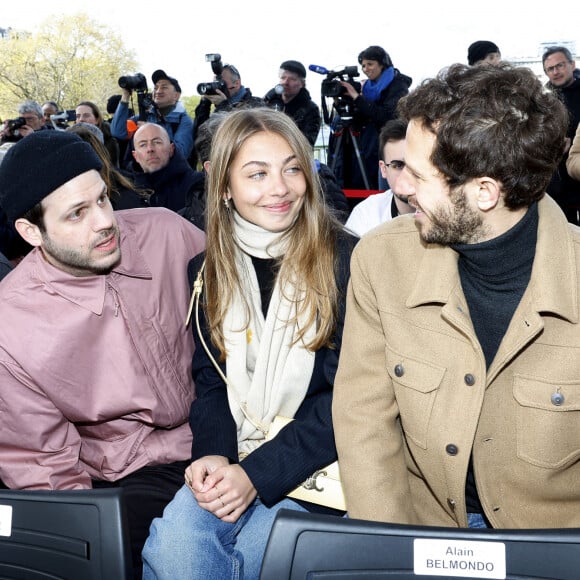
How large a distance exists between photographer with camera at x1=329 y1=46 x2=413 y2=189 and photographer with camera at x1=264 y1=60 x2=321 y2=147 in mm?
265

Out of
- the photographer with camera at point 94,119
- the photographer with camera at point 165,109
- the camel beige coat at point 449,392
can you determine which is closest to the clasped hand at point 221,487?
the camel beige coat at point 449,392

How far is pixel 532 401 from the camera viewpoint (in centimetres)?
146

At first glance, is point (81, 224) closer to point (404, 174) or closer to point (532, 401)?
point (404, 174)

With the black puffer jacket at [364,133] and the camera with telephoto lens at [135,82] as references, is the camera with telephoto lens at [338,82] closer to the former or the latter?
the black puffer jacket at [364,133]

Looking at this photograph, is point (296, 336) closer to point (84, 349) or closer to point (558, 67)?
point (84, 349)

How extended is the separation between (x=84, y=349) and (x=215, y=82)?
4.91 metres

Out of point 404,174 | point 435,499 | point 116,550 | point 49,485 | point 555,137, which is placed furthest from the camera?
point 49,485

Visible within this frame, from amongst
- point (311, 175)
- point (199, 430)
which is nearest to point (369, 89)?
point (311, 175)

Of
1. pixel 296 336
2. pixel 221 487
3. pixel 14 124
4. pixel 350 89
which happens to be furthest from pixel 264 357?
pixel 14 124

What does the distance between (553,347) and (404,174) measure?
0.49 metres

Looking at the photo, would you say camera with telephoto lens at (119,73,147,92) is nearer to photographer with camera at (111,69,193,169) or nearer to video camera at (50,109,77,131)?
photographer with camera at (111,69,193,169)

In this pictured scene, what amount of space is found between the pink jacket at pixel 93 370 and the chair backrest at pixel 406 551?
96cm

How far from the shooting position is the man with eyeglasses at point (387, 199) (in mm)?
3197

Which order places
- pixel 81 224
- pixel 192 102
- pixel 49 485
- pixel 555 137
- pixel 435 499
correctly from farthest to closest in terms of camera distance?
pixel 192 102 < pixel 81 224 < pixel 49 485 < pixel 435 499 < pixel 555 137
